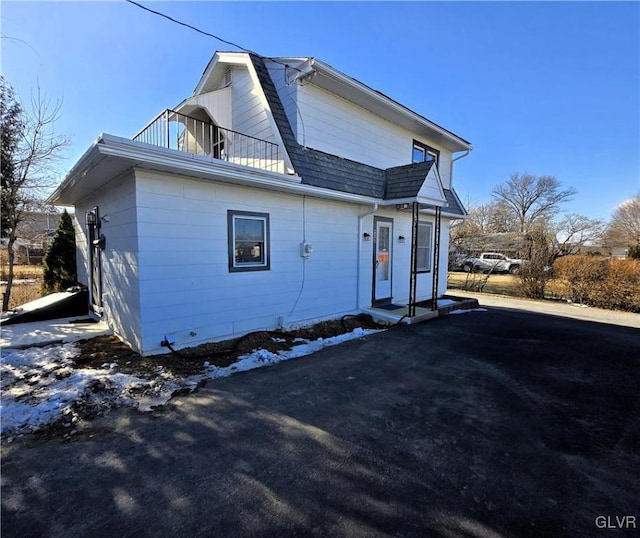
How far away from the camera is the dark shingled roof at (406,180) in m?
7.14

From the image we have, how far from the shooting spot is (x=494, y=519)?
72.4 inches

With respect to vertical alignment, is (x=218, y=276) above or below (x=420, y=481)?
above

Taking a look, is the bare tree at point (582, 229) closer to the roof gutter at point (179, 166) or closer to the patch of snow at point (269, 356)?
the patch of snow at point (269, 356)

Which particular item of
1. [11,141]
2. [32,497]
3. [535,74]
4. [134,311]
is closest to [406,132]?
[535,74]

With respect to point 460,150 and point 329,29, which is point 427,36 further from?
point 460,150

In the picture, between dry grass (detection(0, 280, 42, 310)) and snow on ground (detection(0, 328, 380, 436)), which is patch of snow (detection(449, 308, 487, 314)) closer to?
snow on ground (detection(0, 328, 380, 436))

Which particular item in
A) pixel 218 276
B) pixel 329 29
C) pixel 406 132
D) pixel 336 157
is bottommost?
pixel 218 276

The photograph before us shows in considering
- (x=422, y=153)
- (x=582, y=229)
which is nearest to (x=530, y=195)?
(x=582, y=229)

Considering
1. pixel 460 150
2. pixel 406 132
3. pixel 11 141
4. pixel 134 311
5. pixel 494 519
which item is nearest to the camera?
pixel 494 519

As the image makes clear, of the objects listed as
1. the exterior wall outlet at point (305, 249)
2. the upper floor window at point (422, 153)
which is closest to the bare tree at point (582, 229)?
the upper floor window at point (422, 153)

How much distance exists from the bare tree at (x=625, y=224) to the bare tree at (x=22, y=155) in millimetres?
34290

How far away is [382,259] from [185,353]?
5.50 m

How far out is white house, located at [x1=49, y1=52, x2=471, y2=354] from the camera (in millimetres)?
4500

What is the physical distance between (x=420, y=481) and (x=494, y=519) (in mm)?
473
